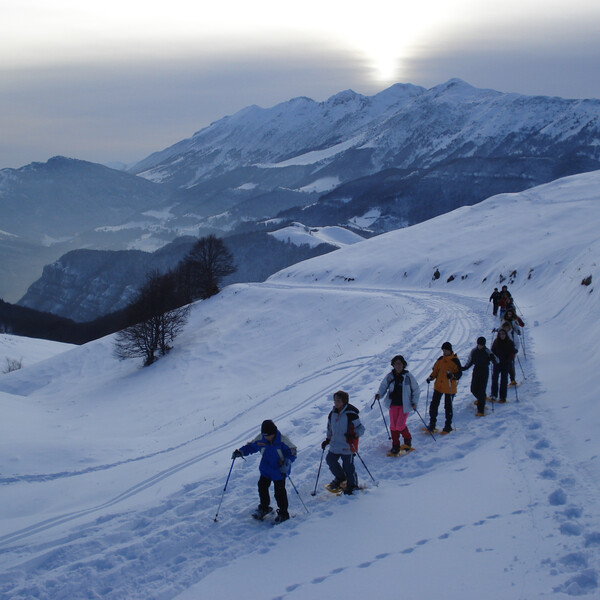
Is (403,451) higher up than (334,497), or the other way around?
(403,451)

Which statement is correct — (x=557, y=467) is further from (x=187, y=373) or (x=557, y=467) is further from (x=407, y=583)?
(x=187, y=373)

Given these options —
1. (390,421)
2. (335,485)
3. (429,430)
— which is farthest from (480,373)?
(335,485)

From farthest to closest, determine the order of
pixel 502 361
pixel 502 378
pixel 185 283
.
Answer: pixel 185 283 < pixel 502 378 < pixel 502 361

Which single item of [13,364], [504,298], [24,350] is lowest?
[13,364]

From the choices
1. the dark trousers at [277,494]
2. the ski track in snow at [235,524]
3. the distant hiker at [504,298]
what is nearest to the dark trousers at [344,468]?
the ski track in snow at [235,524]

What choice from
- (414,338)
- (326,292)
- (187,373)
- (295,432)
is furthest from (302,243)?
(295,432)

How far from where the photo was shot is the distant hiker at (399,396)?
8.99 meters

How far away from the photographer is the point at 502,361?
10891mm

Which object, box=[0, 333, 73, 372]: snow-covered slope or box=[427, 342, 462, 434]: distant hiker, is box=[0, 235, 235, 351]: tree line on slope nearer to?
box=[0, 333, 73, 372]: snow-covered slope

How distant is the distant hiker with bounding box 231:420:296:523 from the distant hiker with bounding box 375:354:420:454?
224cm

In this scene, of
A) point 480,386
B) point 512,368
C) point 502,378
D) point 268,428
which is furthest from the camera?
point 512,368

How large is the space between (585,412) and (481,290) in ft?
81.6

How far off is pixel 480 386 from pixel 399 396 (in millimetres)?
2357

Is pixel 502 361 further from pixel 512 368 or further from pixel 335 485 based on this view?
pixel 335 485
